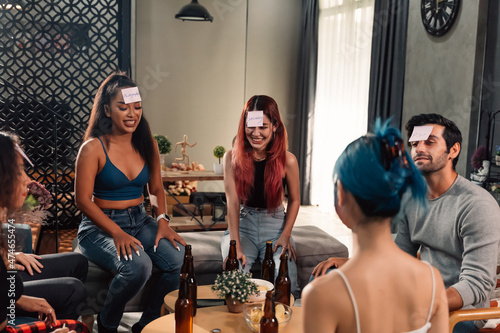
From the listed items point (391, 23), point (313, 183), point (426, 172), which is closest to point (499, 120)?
point (391, 23)

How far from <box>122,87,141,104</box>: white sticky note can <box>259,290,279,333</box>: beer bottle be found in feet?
4.09

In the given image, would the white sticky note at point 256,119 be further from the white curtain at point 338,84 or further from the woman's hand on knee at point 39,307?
the white curtain at point 338,84

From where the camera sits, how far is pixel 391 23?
185 inches

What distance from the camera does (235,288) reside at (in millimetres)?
1895

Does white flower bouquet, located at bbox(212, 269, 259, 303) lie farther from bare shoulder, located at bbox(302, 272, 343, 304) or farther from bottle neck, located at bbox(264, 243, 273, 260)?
bare shoulder, located at bbox(302, 272, 343, 304)

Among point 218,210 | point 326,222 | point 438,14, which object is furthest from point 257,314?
point 326,222

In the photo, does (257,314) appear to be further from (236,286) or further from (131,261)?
(131,261)

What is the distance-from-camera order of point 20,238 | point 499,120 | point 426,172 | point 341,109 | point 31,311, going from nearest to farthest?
point 31,311 → point 426,172 → point 20,238 → point 499,120 → point 341,109

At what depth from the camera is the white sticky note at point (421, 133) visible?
191 cm

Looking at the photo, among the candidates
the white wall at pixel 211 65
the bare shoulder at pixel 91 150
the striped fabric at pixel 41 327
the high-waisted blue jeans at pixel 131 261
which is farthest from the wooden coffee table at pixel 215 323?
the white wall at pixel 211 65

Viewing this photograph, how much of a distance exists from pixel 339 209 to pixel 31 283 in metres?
1.41

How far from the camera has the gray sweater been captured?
5.65 feet

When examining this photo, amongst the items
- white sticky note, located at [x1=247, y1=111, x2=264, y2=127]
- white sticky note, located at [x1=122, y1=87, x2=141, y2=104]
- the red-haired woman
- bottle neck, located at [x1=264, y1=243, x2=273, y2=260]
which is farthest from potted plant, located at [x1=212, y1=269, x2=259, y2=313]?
white sticky note, located at [x1=122, y1=87, x2=141, y2=104]

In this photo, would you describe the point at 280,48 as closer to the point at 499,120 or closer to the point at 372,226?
the point at 499,120
